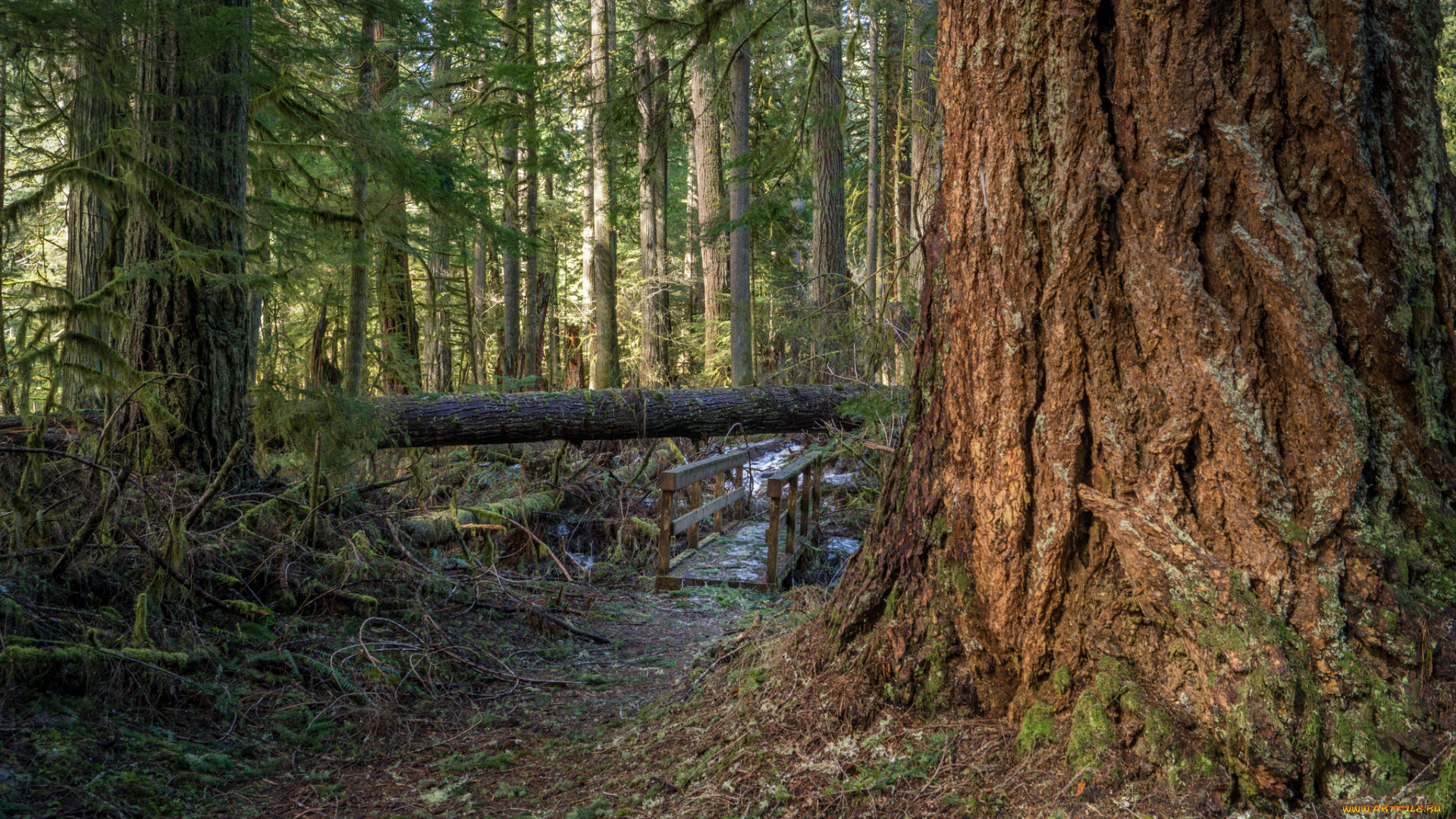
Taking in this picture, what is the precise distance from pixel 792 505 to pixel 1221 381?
236 inches

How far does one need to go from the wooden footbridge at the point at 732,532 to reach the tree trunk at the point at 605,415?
86cm

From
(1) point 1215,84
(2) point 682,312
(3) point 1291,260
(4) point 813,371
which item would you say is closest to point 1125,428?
(3) point 1291,260

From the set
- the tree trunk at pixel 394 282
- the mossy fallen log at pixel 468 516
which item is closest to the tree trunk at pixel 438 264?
the tree trunk at pixel 394 282

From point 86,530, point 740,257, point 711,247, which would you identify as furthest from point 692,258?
point 86,530

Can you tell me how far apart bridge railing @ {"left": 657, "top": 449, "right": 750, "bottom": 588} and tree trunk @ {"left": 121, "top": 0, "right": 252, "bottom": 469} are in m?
3.24

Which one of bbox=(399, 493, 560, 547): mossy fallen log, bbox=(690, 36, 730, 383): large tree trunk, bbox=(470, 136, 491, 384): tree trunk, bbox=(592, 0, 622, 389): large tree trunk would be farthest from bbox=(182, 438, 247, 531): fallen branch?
bbox=(690, 36, 730, 383): large tree trunk

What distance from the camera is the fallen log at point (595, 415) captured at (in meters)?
7.42

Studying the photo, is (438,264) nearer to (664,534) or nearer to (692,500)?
(692,500)

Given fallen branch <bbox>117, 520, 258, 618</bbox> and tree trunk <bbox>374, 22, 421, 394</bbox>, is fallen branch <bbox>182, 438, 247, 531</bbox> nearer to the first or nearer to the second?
fallen branch <bbox>117, 520, 258, 618</bbox>

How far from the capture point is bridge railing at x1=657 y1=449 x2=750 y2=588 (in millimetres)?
6844

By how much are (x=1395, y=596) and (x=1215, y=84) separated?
50.5 inches

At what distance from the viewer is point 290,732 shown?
377 centimetres

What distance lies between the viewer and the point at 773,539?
697 centimetres

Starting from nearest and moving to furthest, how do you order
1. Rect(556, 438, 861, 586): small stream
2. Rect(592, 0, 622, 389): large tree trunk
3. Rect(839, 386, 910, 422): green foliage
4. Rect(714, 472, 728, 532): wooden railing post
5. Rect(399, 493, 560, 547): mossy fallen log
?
Rect(839, 386, 910, 422): green foliage → Rect(399, 493, 560, 547): mossy fallen log → Rect(556, 438, 861, 586): small stream → Rect(714, 472, 728, 532): wooden railing post → Rect(592, 0, 622, 389): large tree trunk
